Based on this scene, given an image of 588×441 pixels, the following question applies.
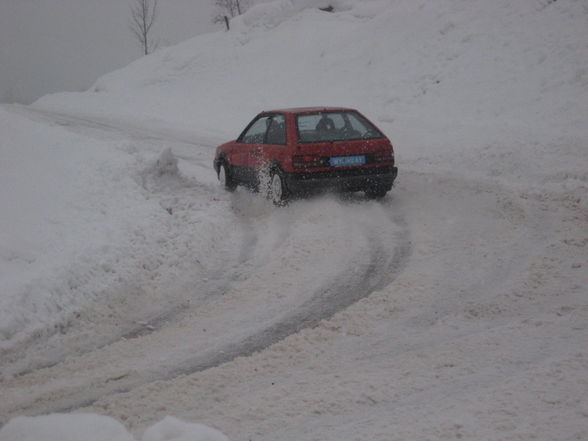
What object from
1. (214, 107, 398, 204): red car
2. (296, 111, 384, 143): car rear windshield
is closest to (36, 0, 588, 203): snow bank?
(214, 107, 398, 204): red car

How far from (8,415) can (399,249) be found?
406 centimetres

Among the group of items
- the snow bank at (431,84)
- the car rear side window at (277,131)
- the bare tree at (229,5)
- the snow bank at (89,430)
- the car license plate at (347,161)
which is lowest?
the snow bank at (89,430)

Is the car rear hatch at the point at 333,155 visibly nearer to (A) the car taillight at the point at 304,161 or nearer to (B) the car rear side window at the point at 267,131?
(A) the car taillight at the point at 304,161

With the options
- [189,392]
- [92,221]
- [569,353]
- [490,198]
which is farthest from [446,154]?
[189,392]

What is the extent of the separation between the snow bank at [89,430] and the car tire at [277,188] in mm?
5259

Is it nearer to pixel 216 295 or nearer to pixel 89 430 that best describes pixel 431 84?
pixel 216 295

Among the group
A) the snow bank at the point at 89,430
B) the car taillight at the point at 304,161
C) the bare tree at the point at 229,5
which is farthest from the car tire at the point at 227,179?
the bare tree at the point at 229,5

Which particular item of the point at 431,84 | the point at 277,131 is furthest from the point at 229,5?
the point at 277,131

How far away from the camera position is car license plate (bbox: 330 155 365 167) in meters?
7.79

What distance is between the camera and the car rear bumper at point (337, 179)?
775 cm

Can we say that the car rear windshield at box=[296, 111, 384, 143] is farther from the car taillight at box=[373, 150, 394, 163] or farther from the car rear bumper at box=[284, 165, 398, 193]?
the car rear bumper at box=[284, 165, 398, 193]

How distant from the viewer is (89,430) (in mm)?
2891

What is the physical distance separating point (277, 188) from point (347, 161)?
3.71 feet

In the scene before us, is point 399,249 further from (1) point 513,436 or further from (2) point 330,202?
(1) point 513,436
